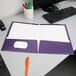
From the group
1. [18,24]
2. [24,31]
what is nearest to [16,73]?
[24,31]

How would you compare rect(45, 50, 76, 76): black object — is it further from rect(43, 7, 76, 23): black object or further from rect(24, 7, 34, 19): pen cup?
rect(24, 7, 34, 19): pen cup

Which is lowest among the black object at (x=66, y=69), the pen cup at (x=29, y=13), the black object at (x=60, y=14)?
the black object at (x=66, y=69)

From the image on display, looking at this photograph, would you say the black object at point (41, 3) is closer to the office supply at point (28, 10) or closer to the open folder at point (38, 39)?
the office supply at point (28, 10)

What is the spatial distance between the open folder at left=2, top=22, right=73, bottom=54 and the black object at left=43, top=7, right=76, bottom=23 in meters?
0.10

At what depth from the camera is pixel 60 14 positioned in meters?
1.43

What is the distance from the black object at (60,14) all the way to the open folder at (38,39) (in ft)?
0.34

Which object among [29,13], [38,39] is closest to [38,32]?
[38,39]

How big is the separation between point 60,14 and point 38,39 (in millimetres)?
501

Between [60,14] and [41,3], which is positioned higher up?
[41,3]

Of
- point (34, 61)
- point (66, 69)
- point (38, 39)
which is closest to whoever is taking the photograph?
point (34, 61)

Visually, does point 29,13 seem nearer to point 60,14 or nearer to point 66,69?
point 60,14

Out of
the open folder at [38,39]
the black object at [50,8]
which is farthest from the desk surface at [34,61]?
the black object at [50,8]

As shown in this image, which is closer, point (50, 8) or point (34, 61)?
point (34, 61)

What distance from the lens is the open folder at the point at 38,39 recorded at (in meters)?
0.99
